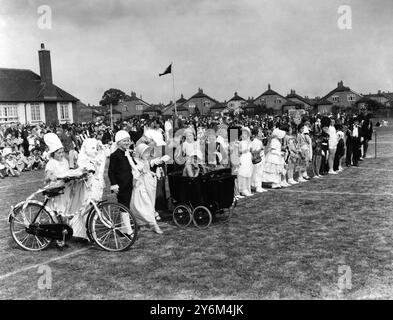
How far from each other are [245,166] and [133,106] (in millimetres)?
99052

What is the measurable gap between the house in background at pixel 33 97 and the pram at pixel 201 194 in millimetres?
42574

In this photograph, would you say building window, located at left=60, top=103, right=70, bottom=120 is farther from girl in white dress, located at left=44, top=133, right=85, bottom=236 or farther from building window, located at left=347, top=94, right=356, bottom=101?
building window, located at left=347, top=94, right=356, bottom=101

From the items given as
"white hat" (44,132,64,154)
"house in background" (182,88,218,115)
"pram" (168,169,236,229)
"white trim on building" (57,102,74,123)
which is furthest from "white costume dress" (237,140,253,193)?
"house in background" (182,88,218,115)

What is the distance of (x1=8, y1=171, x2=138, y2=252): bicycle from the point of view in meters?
6.17

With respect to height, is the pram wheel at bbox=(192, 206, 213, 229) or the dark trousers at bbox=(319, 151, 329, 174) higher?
the dark trousers at bbox=(319, 151, 329, 174)

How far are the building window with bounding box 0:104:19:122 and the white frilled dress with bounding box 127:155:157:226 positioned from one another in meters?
44.6

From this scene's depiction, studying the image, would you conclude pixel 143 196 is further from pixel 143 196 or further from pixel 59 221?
pixel 59 221

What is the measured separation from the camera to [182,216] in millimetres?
7746

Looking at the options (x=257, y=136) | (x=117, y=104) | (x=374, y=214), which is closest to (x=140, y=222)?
(x=374, y=214)

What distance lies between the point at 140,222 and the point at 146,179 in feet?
2.59
